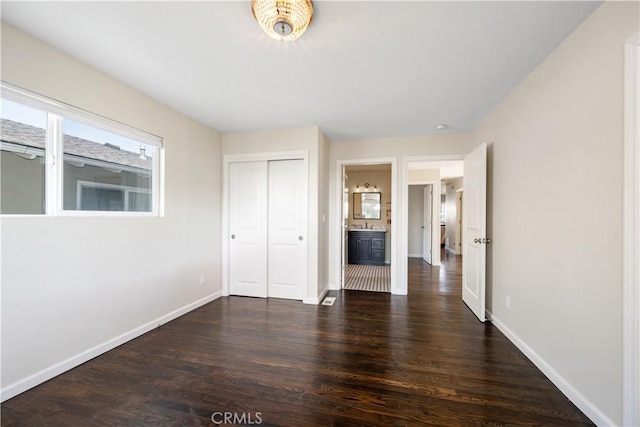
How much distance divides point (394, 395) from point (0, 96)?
328cm

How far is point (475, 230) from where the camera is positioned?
3037 millimetres

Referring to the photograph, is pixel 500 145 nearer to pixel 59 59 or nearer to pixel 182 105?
pixel 182 105

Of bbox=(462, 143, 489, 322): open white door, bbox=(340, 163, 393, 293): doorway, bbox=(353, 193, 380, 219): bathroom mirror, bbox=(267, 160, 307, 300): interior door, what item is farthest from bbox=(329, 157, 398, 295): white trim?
bbox=(353, 193, 380, 219): bathroom mirror

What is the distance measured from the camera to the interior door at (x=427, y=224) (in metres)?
6.35

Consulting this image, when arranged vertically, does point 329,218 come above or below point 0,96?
below

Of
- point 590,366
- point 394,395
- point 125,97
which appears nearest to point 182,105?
point 125,97

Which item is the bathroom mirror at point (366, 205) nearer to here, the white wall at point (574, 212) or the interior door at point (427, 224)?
the interior door at point (427, 224)

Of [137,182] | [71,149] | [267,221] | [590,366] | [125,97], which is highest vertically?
[125,97]

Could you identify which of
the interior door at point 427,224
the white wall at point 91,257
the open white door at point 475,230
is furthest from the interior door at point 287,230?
the interior door at point 427,224

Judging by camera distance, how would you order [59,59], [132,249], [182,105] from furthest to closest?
[182,105]
[132,249]
[59,59]

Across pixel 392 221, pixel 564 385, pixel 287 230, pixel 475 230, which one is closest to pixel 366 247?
pixel 392 221

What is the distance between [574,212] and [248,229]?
11.4 ft

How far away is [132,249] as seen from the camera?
7.96 feet

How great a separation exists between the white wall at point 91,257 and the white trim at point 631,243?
3611 mm
